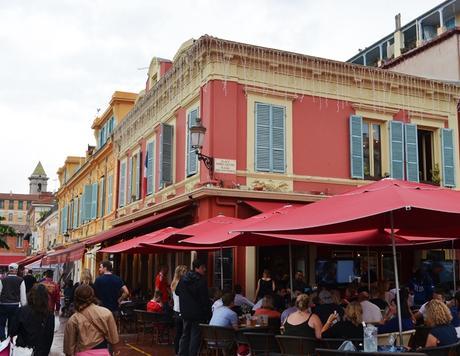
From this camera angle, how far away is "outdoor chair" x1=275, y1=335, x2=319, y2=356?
655 cm

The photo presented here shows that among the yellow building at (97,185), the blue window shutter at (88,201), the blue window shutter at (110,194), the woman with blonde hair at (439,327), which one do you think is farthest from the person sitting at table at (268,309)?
the blue window shutter at (88,201)

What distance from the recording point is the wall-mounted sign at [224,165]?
44.9 feet

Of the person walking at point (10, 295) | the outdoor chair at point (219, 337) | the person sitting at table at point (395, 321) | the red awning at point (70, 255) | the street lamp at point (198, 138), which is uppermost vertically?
the street lamp at point (198, 138)

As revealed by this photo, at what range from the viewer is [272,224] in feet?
22.8

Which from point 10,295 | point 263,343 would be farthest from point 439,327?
point 10,295

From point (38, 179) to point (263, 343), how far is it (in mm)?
120480

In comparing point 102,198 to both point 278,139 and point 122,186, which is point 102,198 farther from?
point 278,139

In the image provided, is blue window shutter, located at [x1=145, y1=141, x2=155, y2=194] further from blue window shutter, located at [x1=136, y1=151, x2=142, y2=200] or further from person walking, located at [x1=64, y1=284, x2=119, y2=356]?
person walking, located at [x1=64, y1=284, x2=119, y2=356]

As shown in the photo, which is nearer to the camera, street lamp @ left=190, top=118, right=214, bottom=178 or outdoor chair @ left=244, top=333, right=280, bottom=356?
outdoor chair @ left=244, top=333, right=280, bottom=356

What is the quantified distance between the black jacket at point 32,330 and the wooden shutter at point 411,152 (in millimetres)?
11742

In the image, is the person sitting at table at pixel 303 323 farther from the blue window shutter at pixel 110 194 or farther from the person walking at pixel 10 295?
the blue window shutter at pixel 110 194

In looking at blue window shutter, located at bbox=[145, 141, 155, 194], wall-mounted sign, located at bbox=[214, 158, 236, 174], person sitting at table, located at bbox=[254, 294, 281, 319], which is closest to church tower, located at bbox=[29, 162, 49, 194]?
blue window shutter, located at bbox=[145, 141, 155, 194]

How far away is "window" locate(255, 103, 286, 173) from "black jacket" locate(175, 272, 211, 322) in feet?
19.1

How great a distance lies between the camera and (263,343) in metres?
7.32
